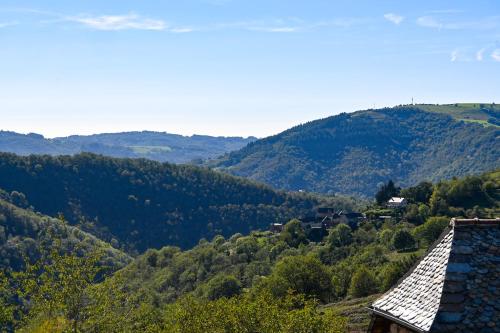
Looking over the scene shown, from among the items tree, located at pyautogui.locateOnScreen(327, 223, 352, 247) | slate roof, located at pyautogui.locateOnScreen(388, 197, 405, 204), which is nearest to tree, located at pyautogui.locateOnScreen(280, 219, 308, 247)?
tree, located at pyautogui.locateOnScreen(327, 223, 352, 247)

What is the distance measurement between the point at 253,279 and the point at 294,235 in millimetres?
34681

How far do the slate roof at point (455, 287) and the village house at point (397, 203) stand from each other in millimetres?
119811

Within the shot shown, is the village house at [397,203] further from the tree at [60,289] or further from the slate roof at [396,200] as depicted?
the tree at [60,289]

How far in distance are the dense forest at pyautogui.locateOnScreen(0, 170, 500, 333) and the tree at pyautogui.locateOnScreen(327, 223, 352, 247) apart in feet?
0.72

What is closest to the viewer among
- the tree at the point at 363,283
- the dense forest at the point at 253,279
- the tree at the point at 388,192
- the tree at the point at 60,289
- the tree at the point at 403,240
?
the tree at the point at 60,289

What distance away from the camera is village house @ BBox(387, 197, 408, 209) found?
430 feet

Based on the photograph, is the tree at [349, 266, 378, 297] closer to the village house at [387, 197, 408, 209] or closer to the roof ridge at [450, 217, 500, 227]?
the village house at [387, 197, 408, 209]

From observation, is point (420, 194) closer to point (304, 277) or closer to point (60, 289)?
point (304, 277)

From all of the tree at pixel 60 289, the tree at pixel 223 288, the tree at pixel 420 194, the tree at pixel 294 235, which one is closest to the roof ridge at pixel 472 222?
the tree at pixel 60 289

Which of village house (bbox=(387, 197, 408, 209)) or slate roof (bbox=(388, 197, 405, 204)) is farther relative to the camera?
slate roof (bbox=(388, 197, 405, 204))

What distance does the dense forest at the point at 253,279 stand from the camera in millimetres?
24531

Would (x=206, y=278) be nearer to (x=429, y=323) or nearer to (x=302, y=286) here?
(x=302, y=286)

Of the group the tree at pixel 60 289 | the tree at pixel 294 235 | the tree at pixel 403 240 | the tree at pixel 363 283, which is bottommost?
the tree at pixel 294 235

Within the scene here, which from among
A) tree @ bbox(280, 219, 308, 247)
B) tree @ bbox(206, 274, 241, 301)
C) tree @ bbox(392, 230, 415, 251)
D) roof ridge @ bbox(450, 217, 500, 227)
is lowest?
tree @ bbox(206, 274, 241, 301)
